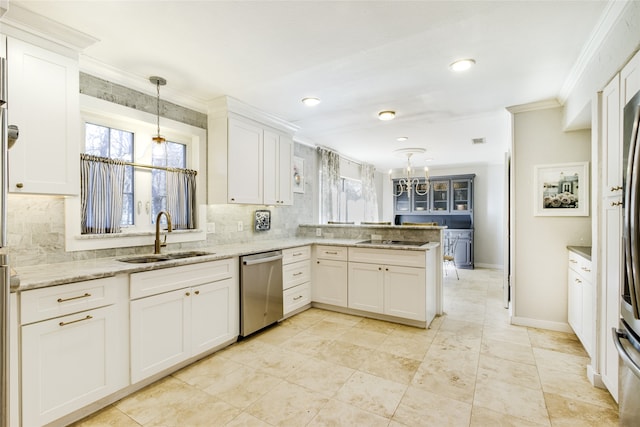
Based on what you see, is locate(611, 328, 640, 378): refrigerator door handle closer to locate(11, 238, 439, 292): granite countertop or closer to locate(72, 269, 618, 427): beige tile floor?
locate(72, 269, 618, 427): beige tile floor

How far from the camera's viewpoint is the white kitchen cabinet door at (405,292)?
325cm

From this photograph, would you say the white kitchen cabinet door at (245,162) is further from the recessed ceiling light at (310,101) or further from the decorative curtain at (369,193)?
the decorative curtain at (369,193)

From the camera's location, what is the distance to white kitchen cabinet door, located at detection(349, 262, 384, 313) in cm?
350

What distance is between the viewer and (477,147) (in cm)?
538

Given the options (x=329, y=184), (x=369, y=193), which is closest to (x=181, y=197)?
(x=329, y=184)

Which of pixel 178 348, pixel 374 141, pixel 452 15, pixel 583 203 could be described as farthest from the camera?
pixel 374 141

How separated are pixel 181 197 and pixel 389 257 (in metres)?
2.27

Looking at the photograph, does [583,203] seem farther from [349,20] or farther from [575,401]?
[349,20]

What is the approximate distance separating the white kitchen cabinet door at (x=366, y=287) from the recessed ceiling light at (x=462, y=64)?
6.80ft

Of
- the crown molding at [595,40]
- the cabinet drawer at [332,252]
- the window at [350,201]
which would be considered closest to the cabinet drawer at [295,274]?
the cabinet drawer at [332,252]

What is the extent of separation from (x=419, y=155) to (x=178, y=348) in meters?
5.43

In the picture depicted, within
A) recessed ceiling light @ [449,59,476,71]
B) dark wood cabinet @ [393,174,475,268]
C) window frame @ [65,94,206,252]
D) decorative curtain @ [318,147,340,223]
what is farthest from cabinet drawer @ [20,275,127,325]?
dark wood cabinet @ [393,174,475,268]

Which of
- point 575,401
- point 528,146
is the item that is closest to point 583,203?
point 528,146

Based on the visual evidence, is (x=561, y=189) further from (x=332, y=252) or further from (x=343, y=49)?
(x=343, y=49)
